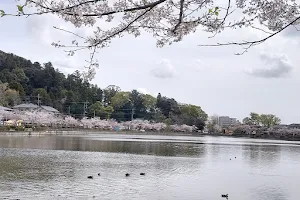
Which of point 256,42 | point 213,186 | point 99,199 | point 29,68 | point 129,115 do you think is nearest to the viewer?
point 256,42

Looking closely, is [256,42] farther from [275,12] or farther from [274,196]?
[274,196]

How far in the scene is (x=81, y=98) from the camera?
7006 centimetres

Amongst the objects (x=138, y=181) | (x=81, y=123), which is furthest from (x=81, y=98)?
(x=138, y=181)

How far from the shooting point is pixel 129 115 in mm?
76875

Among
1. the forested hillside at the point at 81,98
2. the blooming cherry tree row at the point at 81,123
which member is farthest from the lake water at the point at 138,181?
the forested hillside at the point at 81,98

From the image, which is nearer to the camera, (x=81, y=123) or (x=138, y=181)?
(x=138, y=181)

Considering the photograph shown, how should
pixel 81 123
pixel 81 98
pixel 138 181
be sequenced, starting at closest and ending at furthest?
pixel 138 181 → pixel 81 123 → pixel 81 98

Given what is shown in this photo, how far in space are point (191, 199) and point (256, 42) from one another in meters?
5.70

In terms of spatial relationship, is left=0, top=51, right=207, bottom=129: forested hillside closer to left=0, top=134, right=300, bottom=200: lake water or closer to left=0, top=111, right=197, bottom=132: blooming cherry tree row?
left=0, top=111, right=197, bottom=132: blooming cherry tree row

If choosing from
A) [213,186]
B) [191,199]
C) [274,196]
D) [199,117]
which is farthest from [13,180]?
[199,117]

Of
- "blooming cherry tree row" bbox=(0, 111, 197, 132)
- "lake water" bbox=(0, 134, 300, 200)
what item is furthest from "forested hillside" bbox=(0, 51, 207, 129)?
"lake water" bbox=(0, 134, 300, 200)

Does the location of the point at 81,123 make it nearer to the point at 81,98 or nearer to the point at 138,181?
the point at 81,98

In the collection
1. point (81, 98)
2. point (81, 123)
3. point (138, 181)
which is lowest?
point (138, 181)

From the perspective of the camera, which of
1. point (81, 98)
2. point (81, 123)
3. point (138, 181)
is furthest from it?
point (81, 98)
